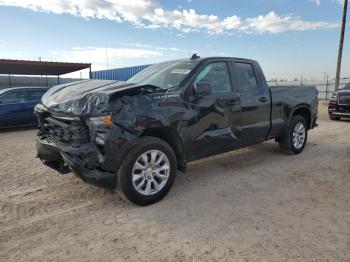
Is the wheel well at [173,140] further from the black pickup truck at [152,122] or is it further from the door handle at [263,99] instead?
the door handle at [263,99]

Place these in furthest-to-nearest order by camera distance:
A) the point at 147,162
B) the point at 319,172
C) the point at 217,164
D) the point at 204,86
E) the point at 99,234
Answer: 1. the point at 217,164
2. the point at 319,172
3. the point at 204,86
4. the point at 147,162
5. the point at 99,234

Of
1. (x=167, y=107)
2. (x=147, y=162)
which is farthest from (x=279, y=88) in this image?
(x=147, y=162)

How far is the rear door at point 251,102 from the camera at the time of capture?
17.6 ft

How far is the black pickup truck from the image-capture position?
3.75 metres

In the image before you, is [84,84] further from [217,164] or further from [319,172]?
[319,172]

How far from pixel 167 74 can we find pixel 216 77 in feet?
2.54

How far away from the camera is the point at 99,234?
3.36 m

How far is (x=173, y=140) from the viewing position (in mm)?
4430

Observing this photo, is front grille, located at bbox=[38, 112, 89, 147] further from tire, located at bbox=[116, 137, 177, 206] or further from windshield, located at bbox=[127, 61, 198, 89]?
windshield, located at bbox=[127, 61, 198, 89]

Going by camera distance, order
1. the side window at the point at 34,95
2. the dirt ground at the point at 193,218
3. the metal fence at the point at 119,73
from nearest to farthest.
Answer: the dirt ground at the point at 193,218 < the side window at the point at 34,95 < the metal fence at the point at 119,73

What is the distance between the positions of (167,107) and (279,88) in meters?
3.08

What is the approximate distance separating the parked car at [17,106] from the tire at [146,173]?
808cm

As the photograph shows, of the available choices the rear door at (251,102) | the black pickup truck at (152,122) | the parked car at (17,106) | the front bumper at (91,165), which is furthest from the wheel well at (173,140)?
the parked car at (17,106)

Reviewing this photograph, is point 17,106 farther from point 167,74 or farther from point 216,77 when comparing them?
point 216,77
